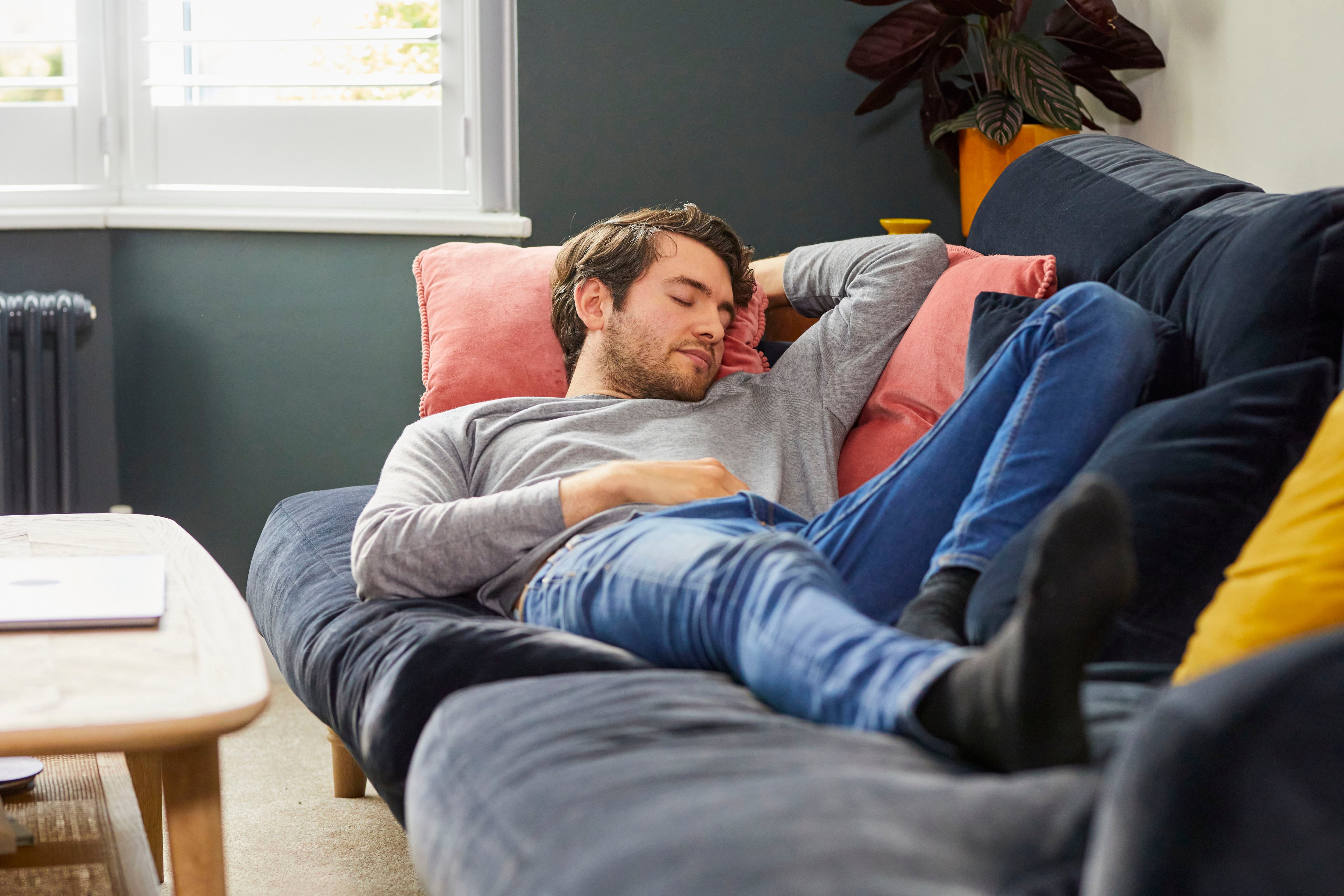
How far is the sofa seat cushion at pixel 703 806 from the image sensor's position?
630 mm

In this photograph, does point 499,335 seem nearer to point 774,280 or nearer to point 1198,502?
point 774,280

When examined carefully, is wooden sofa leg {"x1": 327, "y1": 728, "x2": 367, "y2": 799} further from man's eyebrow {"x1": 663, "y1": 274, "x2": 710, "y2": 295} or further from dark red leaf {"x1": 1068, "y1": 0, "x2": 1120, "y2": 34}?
dark red leaf {"x1": 1068, "y1": 0, "x2": 1120, "y2": 34}

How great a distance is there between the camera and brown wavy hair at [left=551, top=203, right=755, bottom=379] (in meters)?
1.85

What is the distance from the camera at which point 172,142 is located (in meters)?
2.65

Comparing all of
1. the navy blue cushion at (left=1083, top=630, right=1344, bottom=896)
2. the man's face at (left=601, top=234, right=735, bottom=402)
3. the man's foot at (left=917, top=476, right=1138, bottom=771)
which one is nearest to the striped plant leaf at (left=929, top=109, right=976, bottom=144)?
the man's face at (left=601, top=234, right=735, bottom=402)

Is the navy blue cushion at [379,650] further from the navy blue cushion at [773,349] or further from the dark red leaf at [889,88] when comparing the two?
the dark red leaf at [889,88]

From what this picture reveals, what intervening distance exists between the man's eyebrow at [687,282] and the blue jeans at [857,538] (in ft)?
1.75

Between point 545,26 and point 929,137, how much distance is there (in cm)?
88

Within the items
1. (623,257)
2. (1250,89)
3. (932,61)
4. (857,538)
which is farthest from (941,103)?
(857,538)

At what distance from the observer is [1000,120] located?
90.8 inches

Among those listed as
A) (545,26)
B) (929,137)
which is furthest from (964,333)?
(545,26)

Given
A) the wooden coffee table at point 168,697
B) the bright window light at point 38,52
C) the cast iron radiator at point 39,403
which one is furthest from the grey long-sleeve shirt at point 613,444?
the bright window light at point 38,52

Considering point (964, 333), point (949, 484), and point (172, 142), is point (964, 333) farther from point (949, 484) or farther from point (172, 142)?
point (172, 142)

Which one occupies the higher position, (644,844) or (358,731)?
(644,844)
